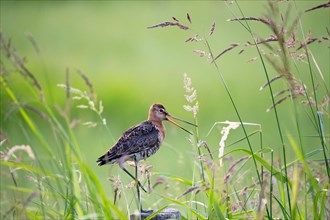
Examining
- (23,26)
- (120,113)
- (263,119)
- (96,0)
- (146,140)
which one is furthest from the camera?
(96,0)

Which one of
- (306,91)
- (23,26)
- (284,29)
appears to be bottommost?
(306,91)

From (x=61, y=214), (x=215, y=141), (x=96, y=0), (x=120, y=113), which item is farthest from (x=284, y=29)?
(x=96, y=0)

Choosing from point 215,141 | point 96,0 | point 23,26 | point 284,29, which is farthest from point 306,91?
point 96,0

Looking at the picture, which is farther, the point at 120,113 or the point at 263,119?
the point at 120,113

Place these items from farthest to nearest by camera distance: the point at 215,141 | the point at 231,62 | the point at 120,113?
the point at 231,62 < the point at 120,113 < the point at 215,141

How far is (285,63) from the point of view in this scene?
390 cm

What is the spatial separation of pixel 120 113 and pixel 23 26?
5827 mm

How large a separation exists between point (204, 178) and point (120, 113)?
37.0 ft

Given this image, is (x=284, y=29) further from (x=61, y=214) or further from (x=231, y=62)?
(x=231, y=62)

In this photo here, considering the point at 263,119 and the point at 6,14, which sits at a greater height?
the point at 6,14

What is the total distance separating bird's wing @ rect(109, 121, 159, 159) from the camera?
5703 mm

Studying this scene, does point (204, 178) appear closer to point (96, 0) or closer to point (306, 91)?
point (306, 91)

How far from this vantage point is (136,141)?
230 inches

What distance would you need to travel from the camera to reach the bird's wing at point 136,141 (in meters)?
5.70
